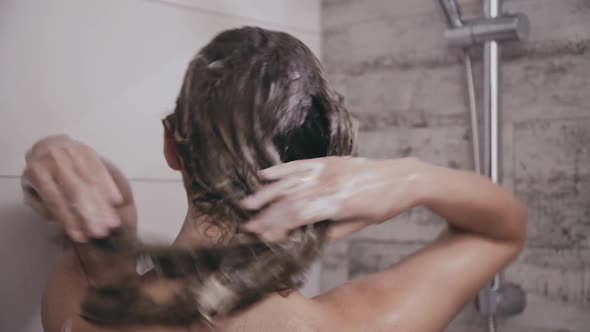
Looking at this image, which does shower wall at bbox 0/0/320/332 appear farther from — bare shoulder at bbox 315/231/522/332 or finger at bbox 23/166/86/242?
bare shoulder at bbox 315/231/522/332

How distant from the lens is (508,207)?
826 mm

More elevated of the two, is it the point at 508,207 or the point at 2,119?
the point at 2,119

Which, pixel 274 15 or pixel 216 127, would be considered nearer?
pixel 216 127

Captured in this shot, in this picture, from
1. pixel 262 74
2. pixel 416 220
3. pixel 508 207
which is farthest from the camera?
pixel 416 220

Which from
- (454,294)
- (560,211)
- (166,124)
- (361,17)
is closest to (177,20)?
(166,124)

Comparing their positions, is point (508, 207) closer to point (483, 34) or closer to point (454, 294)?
point (454, 294)

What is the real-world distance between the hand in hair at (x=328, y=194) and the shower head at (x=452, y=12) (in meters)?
0.55

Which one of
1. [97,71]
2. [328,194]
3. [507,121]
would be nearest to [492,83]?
[507,121]

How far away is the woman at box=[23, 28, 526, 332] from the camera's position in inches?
26.7

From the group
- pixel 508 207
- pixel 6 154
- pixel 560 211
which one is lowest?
pixel 560 211

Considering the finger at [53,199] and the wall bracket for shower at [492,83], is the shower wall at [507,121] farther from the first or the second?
the finger at [53,199]

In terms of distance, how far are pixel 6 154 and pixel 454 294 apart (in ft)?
2.33

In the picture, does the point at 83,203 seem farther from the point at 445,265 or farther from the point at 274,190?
the point at 445,265

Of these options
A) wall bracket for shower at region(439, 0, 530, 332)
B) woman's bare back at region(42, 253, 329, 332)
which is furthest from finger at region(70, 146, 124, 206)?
wall bracket for shower at region(439, 0, 530, 332)
